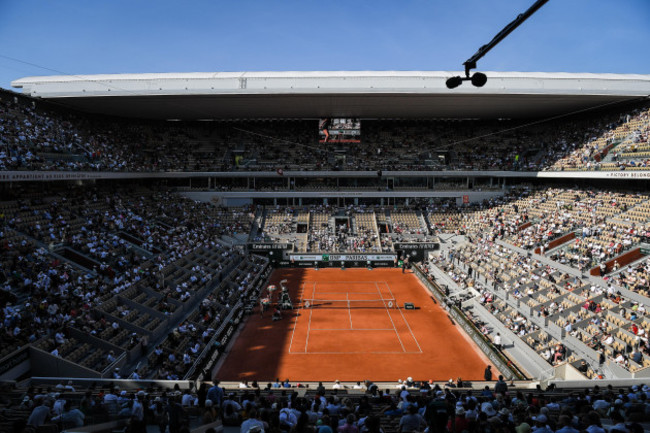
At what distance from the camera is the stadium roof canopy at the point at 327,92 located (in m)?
41.1

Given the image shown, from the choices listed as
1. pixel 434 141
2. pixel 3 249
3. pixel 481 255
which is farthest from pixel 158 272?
pixel 434 141

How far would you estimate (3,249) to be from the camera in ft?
71.1

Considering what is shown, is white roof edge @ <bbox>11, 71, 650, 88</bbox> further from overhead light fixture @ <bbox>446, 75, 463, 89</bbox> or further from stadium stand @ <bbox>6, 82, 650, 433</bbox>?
overhead light fixture @ <bbox>446, 75, 463, 89</bbox>

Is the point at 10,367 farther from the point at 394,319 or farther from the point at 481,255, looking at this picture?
the point at 481,255

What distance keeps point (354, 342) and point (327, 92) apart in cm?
2677

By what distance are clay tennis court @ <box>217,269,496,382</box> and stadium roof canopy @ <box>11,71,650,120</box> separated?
2086 centimetres

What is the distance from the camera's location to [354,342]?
2427 centimetres

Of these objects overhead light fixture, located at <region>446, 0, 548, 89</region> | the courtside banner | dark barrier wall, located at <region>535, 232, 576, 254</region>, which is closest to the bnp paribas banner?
the courtside banner

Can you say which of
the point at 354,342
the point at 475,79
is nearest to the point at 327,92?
the point at 354,342

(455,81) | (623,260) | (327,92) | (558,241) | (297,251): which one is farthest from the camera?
(297,251)

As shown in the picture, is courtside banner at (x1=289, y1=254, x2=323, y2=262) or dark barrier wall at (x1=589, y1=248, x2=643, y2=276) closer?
dark barrier wall at (x1=589, y1=248, x2=643, y2=276)

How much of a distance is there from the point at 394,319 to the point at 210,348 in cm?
1316

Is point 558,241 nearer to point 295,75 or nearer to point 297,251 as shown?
point 297,251

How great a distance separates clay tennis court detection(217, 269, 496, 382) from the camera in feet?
66.7
